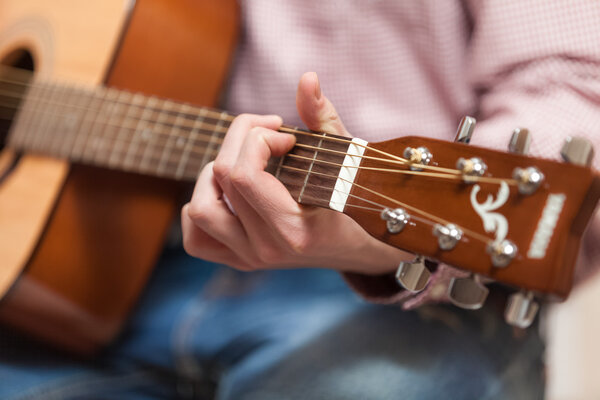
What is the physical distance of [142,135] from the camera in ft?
2.17

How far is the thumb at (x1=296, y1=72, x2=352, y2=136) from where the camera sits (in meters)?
0.45

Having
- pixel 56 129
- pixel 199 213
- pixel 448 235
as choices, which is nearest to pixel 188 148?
pixel 199 213

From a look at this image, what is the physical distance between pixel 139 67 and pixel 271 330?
→ 41cm

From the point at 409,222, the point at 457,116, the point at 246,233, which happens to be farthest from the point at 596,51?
the point at 246,233

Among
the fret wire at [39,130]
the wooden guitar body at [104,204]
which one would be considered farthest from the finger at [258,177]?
the fret wire at [39,130]

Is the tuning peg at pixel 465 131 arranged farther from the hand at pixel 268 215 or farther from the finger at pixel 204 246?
the finger at pixel 204 246

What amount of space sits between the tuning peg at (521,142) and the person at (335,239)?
13 centimetres

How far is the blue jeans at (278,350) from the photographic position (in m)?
0.62

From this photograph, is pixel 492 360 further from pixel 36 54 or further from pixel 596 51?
pixel 36 54

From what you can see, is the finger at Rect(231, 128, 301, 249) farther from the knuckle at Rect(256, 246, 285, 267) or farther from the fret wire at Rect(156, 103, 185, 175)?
the fret wire at Rect(156, 103, 185, 175)

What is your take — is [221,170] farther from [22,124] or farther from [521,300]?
[22,124]

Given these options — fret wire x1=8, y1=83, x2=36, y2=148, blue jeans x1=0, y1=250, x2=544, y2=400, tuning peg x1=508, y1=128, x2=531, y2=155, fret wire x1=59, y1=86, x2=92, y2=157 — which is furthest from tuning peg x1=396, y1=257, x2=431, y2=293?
fret wire x1=8, y1=83, x2=36, y2=148

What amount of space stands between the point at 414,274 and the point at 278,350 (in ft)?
1.07

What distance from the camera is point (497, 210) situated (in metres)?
0.35
